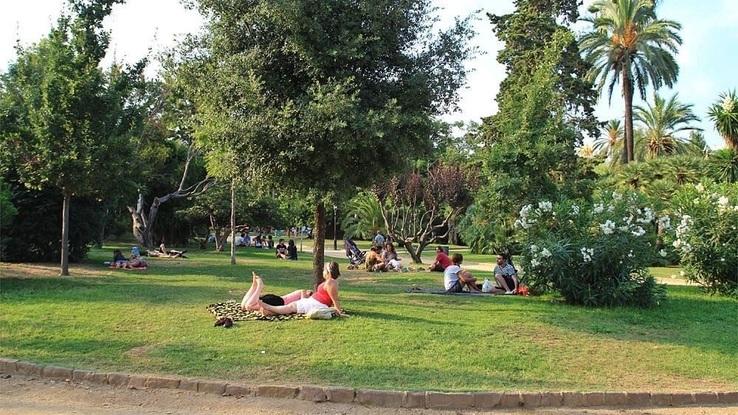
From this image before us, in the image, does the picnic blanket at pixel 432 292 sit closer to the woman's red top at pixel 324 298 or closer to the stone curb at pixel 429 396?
the woman's red top at pixel 324 298

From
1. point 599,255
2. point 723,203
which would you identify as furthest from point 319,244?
point 723,203

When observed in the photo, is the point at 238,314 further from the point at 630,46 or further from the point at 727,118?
the point at 630,46

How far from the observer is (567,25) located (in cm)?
3944

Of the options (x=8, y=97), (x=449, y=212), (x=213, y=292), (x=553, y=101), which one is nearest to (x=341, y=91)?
(x=213, y=292)

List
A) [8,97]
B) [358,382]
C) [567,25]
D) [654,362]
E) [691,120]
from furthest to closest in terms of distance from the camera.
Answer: [691,120], [567,25], [8,97], [654,362], [358,382]

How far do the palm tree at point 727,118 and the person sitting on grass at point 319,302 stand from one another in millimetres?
23441

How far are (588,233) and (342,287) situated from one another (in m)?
5.90

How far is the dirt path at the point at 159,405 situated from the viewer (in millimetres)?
6254

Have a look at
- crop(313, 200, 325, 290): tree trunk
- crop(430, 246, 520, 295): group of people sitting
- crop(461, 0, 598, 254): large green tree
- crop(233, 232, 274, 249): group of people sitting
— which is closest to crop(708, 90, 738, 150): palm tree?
crop(461, 0, 598, 254): large green tree

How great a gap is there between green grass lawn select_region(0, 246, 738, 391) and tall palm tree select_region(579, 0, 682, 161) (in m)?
26.8

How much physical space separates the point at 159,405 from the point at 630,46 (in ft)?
122

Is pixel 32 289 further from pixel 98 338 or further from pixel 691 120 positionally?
pixel 691 120

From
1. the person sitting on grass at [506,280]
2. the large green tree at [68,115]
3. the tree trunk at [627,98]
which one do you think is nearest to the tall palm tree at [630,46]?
the tree trunk at [627,98]

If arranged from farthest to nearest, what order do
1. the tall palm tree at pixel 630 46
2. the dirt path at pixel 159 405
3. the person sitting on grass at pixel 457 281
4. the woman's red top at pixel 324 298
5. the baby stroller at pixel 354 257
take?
the tall palm tree at pixel 630 46 → the baby stroller at pixel 354 257 → the person sitting on grass at pixel 457 281 → the woman's red top at pixel 324 298 → the dirt path at pixel 159 405
